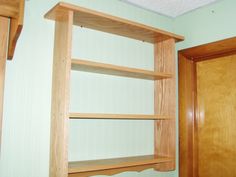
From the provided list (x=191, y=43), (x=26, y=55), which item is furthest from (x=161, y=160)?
(x=26, y=55)

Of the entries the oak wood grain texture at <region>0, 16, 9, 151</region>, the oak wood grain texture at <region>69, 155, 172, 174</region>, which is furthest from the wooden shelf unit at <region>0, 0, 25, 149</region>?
the oak wood grain texture at <region>69, 155, 172, 174</region>

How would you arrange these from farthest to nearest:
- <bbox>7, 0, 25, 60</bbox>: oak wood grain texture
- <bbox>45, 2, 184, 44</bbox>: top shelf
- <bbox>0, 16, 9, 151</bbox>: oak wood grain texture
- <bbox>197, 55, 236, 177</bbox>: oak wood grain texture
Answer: <bbox>197, 55, 236, 177</bbox>: oak wood grain texture < <bbox>45, 2, 184, 44</bbox>: top shelf < <bbox>0, 16, 9, 151</bbox>: oak wood grain texture < <bbox>7, 0, 25, 60</bbox>: oak wood grain texture

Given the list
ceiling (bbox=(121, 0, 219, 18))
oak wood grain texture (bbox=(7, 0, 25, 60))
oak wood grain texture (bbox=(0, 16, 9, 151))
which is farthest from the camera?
ceiling (bbox=(121, 0, 219, 18))

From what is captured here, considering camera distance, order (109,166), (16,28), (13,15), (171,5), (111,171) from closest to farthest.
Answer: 1. (16,28)
2. (13,15)
3. (109,166)
4. (111,171)
5. (171,5)

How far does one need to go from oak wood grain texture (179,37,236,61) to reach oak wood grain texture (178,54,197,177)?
58 mm

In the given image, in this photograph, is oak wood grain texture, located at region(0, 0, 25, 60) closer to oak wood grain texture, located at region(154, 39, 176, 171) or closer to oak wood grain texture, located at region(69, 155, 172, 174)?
oak wood grain texture, located at region(69, 155, 172, 174)

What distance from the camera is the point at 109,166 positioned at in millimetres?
1600

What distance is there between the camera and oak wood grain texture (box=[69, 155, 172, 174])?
4.92 feet

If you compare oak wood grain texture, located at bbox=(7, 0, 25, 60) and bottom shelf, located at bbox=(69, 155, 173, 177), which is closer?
oak wood grain texture, located at bbox=(7, 0, 25, 60)

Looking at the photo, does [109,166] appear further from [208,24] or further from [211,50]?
[208,24]

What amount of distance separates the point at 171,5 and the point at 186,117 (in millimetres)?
930

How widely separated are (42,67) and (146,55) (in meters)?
0.90

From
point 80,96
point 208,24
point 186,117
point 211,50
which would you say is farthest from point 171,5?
point 80,96

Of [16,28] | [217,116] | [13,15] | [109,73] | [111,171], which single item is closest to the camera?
[16,28]
